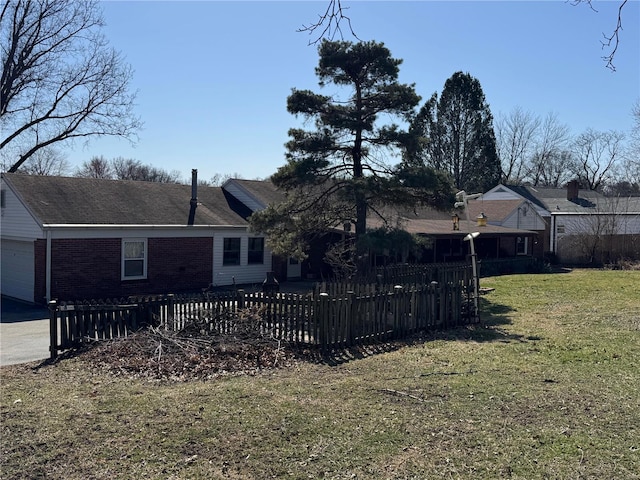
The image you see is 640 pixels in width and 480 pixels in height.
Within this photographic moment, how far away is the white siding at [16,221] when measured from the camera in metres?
17.9

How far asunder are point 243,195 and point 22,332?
13.7 m

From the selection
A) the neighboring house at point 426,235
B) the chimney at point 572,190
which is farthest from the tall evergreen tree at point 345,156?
the chimney at point 572,190

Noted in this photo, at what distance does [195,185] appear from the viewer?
2353 cm

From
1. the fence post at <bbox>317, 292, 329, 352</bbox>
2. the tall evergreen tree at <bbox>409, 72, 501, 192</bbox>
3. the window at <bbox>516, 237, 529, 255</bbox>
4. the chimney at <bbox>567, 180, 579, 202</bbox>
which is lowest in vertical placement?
the fence post at <bbox>317, 292, 329, 352</bbox>

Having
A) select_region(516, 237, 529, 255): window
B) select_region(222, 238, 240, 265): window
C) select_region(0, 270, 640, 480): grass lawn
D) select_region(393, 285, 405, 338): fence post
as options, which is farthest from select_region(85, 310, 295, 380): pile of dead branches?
select_region(516, 237, 529, 255): window

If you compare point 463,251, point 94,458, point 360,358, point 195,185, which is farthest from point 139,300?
point 463,251

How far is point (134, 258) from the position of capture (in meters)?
19.7

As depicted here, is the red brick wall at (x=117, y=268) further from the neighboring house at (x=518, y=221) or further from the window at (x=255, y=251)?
the neighboring house at (x=518, y=221)

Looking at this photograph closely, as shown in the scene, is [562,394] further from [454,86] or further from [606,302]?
[454,86]

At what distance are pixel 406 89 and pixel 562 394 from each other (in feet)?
37.6

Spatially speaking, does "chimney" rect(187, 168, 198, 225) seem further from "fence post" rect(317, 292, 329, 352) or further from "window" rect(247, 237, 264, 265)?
"fence post" rect(317, 292, 329, 352)

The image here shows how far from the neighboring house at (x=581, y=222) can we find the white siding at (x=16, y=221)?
2712 centimetres

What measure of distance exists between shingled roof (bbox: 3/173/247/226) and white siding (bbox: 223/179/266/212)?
0.76 metres

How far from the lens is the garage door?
61.0 ft
